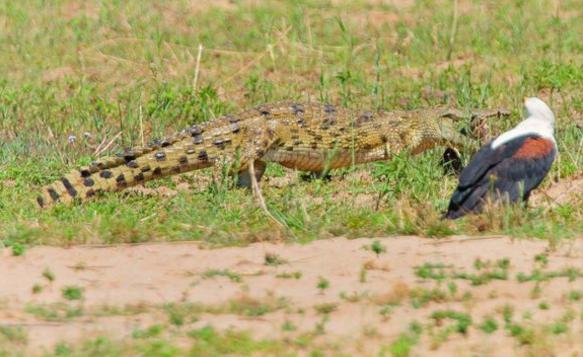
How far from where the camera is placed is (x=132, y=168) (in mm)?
9383

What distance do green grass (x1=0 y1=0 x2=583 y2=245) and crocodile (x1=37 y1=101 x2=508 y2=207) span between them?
21 centimetres

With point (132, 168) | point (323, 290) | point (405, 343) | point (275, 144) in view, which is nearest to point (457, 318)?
point (405, 343)

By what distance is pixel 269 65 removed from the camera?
12.8 metres

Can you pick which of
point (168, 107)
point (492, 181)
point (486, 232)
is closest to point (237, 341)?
point (486, 232)

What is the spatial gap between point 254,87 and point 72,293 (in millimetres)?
5708

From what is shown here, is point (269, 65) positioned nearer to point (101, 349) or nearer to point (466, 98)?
point (466, 98)

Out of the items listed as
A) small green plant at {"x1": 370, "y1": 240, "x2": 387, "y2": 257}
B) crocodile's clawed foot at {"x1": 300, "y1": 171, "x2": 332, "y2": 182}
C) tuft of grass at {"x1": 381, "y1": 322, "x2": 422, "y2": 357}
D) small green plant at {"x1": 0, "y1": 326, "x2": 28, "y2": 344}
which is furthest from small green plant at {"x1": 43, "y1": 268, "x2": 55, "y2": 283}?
crocodile's clawed foot at {"x1": 300, "y1": 171, "x2": 332, "y2": 182}

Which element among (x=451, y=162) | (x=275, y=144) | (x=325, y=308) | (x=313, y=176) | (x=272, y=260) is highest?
(x=325, y=308)

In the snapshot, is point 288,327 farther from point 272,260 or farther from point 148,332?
point 272,260

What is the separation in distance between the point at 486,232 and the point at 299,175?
2.87 m

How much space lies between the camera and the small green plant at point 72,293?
6.50 metres

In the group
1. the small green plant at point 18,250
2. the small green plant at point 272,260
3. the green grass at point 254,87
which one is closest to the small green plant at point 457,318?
the small green plant at point 272,260

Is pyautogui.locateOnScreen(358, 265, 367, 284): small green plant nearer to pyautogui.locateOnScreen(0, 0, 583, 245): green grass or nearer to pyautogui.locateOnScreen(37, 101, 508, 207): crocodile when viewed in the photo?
pyautogui.locateOnScreen(0, 0, 583, 245): green grass

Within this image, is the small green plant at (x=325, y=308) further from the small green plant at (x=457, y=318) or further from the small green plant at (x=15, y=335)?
the small green plant at (x=15, y=335)
